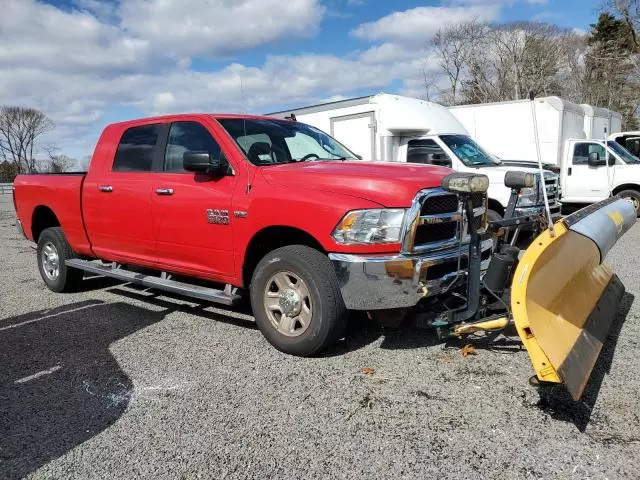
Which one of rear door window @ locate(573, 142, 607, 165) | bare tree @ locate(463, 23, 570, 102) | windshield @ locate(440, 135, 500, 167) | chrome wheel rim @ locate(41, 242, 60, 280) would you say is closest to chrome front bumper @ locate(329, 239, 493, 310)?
chrome wheel rim @ locate(41, 242, 60, 280)

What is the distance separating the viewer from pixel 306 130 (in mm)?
5625

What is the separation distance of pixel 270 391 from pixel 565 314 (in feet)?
6.79

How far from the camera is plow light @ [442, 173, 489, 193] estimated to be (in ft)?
11.5

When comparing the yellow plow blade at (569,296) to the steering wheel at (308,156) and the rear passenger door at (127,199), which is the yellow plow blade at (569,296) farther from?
the rear passenger door at (127,199)

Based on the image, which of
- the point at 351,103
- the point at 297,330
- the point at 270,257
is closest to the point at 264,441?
the point at 297,330

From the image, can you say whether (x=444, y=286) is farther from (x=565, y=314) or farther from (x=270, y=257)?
(x=270, y=257)

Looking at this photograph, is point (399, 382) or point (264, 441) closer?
point (264, 441)

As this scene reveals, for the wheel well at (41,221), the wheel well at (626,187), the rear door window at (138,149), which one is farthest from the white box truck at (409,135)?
the wheel well at (41,221)

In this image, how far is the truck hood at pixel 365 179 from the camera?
3721 millimetres

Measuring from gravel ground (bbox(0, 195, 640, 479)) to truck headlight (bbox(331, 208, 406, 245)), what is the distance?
3.25 feet

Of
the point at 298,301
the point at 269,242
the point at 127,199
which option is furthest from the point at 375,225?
the point at 127,199

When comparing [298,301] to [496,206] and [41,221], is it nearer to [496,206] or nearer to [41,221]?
[41,221]

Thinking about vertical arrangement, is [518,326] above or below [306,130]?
below

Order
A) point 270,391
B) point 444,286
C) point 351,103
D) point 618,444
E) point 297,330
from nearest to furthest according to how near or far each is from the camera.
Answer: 1. point 618,444
2. point 270,391
3. point 444,286
4. point 297,330
5. point 351,103
